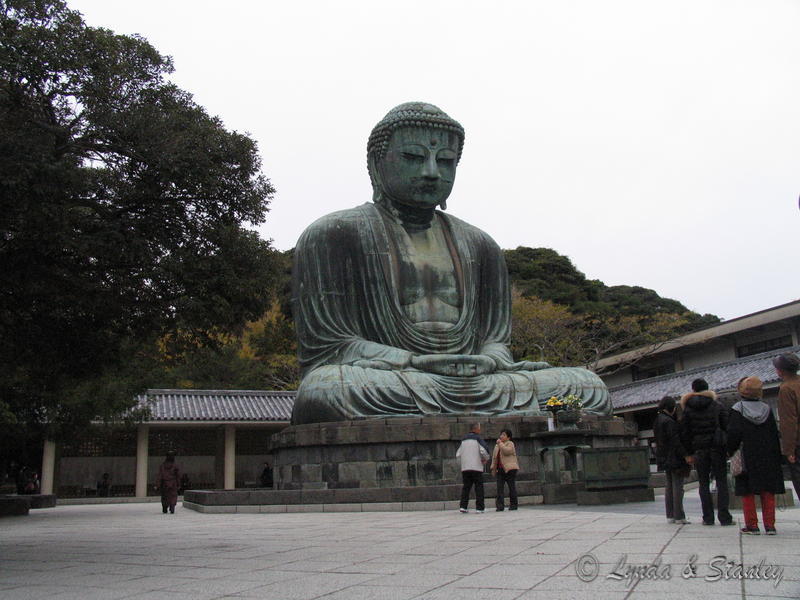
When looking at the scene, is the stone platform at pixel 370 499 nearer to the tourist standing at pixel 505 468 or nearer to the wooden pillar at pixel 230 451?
the tourist standing at pixel 505 468

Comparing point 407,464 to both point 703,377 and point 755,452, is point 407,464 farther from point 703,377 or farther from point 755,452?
point 703,377

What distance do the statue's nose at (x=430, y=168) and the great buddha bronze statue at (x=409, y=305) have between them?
0.02 m

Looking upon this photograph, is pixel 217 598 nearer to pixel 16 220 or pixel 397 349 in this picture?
pixel 16 220

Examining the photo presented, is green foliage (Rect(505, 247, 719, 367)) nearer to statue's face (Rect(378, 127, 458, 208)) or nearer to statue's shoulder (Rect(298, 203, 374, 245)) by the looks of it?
statue's face (Rect(378, 127, 458, 208))

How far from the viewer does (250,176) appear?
966 centimetres

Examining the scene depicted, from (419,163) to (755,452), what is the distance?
879 cm

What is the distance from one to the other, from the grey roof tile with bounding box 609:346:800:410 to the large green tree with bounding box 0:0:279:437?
1597 cm

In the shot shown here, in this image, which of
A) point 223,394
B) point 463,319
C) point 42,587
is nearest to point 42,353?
point 42,587

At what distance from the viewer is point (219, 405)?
2498 centimetres

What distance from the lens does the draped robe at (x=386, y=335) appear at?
445 inches

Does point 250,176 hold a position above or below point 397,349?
above

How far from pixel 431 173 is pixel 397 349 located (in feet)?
10.3

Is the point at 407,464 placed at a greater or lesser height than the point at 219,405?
lesser

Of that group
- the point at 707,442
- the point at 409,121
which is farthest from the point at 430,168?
the point at 707,442
